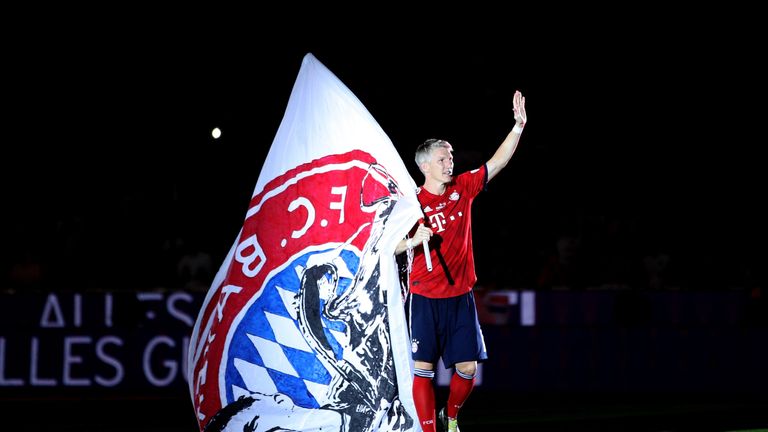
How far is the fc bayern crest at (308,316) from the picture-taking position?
682cm

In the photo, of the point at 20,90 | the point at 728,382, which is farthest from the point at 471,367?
the point at 20,90

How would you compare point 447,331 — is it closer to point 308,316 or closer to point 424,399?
point 424,399

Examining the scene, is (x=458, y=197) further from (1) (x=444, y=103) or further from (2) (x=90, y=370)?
(1) (x=444, y=103)

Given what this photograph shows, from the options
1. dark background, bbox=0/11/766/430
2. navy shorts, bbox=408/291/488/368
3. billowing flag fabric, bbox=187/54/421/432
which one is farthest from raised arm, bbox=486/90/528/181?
dark background, bbox=0/11/766/430

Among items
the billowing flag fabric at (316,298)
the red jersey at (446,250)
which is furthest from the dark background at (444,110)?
the billowing flag fabric at (316,298)

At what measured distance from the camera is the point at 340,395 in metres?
6.81

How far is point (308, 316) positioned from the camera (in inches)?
271

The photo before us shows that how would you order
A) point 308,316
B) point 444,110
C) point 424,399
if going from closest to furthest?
→ point 308,316 → point 424,399 → point 444,110

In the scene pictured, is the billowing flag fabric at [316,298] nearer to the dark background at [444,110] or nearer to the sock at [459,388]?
the sock at [459,388]

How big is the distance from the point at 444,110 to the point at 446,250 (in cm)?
1268

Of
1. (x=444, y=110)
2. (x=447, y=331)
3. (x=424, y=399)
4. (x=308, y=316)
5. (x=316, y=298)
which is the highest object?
(x=444, y=110)

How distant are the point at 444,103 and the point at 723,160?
196 inches

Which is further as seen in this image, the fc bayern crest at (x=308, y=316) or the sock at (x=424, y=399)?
the sock at (x=424, y=399)

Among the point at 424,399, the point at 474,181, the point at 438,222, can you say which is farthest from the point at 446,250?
the point at 424,399
